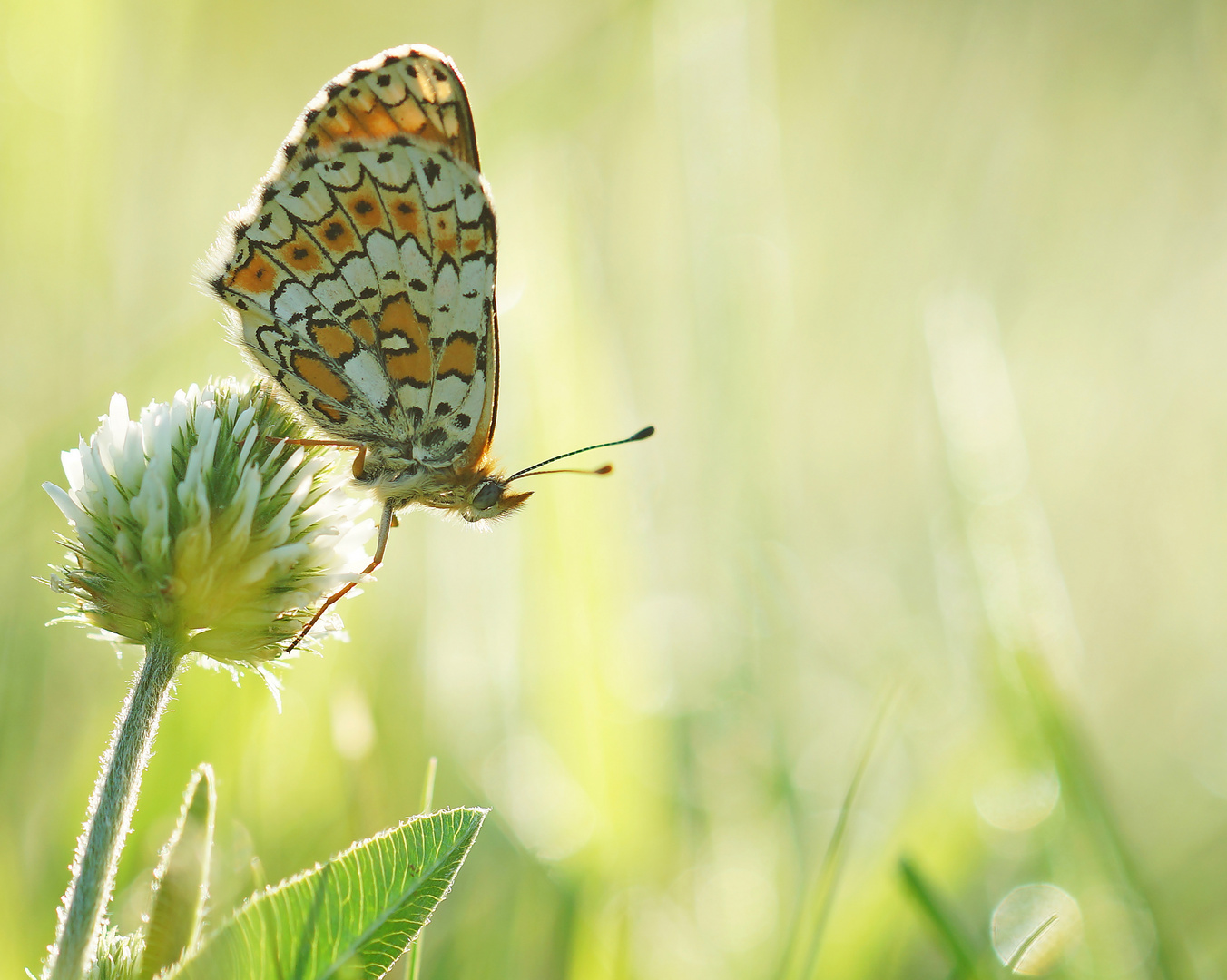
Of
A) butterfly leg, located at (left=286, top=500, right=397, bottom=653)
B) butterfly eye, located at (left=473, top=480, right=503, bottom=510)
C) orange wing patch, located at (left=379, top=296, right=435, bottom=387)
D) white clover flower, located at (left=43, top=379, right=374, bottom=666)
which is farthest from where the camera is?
butterfly eye, located at (left=473, top=480, right=503, bottom=510)

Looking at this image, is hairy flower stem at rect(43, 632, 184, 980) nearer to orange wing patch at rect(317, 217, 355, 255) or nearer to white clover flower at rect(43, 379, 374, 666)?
white clover flower at rect(43, 379, 374, 666)

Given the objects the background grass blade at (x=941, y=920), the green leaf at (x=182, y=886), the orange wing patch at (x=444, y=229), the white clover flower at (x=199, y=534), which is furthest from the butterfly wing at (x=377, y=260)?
the background grass blade at (x=941, y=920)

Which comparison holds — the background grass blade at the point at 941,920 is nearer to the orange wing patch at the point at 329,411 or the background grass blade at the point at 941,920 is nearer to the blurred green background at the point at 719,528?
the blurred green background at the point at 719,528

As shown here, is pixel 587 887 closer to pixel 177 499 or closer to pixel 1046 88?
pixel 177 499

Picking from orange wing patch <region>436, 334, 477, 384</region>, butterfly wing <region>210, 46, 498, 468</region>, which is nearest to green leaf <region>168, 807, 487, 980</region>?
butterfly wing <region>210, 46, 498, 468</region>

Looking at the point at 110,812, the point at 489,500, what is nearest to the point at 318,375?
the point at 489,500

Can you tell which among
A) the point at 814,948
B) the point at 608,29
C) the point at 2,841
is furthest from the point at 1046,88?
the point at 2,841
